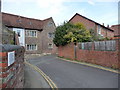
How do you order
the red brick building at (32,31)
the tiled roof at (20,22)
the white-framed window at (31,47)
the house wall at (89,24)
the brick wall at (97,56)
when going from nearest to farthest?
the brick wall at (97,56), the house wall at (89,24), the tiled roof at (20,22), the red brick building at (32,31), the white-framed window at (31,47)

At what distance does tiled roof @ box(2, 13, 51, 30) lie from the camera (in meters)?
19.5

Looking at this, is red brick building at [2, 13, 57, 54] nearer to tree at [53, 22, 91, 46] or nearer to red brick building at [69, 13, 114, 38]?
red brick building at [69, 13, 114, 38]

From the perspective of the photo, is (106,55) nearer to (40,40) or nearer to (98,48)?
(98,48)

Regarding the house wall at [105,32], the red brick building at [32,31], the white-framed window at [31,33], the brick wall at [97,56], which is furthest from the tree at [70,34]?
the house wall at [105,32]

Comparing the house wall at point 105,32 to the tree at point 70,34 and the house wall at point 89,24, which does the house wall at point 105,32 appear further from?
the tree at point 70,34

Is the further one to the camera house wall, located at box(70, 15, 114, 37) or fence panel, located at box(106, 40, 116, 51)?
house wall, located at box(70, 15, 114, 37)

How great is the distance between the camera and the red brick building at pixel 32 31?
20.0 metres

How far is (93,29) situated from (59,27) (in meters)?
7.20

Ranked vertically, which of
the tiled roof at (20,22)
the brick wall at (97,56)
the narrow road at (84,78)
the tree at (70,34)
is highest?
the tiled roof at (20,22)

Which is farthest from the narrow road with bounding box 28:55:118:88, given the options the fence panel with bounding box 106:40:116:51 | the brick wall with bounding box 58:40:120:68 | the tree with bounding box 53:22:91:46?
the tree with bounding box 53:22:91:46

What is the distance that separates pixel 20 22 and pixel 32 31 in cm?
339

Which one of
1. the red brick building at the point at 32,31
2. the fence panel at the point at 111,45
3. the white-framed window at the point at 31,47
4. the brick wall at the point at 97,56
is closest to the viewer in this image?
the brick wall at the point at 97,56

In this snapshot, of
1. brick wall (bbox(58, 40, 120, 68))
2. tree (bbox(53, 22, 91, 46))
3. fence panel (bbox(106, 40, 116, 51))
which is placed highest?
tree (bbox(53, 22, 91, 46))

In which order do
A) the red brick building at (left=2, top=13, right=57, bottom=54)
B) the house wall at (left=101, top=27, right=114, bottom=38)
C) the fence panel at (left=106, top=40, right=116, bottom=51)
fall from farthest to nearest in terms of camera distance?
1. the house wall at (left=101, top=27, right=114, bottom=38)
2. the red brick building at (left=2, top=13, right=57, bottom=54)
3. the fence panel at (left=106, top=40, right=116, bottom=51)
